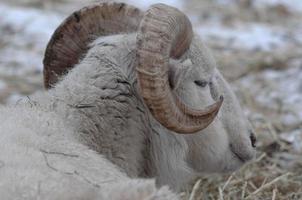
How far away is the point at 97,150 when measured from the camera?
457cm

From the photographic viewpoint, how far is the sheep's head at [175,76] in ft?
14.6

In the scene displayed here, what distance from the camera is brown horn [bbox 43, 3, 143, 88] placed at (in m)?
5.08

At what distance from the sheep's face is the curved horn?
0.20 meters

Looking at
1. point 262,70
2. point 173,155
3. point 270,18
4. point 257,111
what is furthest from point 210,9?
point 173,155

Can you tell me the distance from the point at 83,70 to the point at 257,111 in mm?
3640

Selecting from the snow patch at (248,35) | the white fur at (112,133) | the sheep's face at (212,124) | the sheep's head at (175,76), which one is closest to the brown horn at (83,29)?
the sheep's head at (175,76)

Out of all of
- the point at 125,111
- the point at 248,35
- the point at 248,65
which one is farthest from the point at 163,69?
the point at 248,35

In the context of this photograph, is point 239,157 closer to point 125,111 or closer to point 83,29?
point 125,111

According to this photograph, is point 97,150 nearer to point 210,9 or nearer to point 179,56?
point 179,56

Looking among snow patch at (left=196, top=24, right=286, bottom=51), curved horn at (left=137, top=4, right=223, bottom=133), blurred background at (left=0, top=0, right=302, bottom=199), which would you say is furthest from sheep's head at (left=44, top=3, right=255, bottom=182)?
snow patch at (left=196, top=24, right=286, bottom=51)

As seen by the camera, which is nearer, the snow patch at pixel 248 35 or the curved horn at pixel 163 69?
the curved horn at pixel 163 69

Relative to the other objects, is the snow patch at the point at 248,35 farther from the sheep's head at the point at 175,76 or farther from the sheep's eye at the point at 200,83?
the sheep's eye at the point at 200,83

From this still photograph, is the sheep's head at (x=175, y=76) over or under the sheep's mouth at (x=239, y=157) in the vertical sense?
over

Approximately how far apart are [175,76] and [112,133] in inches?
18.5
